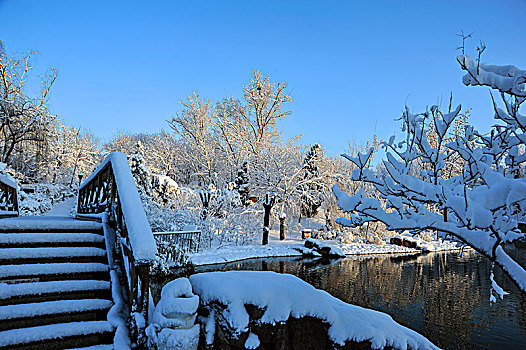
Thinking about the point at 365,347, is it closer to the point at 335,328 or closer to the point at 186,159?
the point at 335,328

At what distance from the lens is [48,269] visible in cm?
325

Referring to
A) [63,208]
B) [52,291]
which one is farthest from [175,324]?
[63,208]

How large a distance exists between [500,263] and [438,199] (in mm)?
744

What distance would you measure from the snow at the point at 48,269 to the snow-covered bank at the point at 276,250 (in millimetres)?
9519

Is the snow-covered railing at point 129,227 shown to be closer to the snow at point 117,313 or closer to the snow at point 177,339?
the snow at point 117,313

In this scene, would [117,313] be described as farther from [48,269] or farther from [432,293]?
[432,293]

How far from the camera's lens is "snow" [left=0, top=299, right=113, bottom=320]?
8.96 feet

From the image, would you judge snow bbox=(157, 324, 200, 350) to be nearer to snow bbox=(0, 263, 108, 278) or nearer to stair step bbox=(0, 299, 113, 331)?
stair step bbox=(0, 299, 113, 331)

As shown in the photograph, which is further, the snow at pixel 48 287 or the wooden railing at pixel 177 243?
the wooden railing at pixel 177 243

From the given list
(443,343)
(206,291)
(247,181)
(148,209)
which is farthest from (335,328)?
(247,181)

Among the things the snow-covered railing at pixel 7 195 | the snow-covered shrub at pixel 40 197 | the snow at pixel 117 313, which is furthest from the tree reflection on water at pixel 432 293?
the snow-covered shrub at pixel 40 197

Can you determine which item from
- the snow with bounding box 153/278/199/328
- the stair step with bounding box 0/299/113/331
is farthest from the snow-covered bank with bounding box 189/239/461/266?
the snow with bounding box 153/278/199/328

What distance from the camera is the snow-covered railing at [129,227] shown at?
2752 millimetres

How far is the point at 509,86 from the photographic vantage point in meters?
2.62
